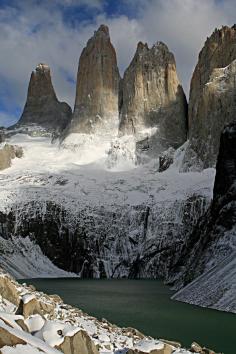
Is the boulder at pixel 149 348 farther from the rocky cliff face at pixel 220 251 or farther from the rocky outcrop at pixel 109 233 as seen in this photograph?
the rocky outcrop at pixel 109 233

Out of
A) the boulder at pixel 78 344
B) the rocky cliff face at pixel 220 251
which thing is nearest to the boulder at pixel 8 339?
A: the boulder at pixel 78 344

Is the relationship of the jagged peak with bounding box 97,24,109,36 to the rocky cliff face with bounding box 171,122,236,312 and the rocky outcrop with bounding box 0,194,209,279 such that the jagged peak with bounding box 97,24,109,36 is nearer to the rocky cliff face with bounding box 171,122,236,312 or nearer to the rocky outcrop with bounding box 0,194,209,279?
the rocky outcrop with bounding box 0,194,209,279

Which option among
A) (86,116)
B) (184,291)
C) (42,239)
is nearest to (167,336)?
(184,291)

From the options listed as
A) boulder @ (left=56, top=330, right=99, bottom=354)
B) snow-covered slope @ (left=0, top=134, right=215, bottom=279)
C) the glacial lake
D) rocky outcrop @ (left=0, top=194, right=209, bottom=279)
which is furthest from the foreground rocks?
rocky outcrop @ (left=0, top=194, right=209, bottom=279)

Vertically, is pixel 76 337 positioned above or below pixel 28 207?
above

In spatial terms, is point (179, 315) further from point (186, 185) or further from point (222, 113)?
point (222, 113)

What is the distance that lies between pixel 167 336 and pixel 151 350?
16.1 meters

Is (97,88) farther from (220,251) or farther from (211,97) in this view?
(220,251)

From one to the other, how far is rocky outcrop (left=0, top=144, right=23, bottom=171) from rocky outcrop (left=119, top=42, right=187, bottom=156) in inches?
1310

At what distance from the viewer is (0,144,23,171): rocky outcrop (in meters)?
155

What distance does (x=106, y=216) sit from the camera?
130625 mm

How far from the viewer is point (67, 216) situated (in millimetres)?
129000

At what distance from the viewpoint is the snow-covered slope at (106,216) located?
4786 inches

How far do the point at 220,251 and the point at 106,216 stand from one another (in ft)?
251
